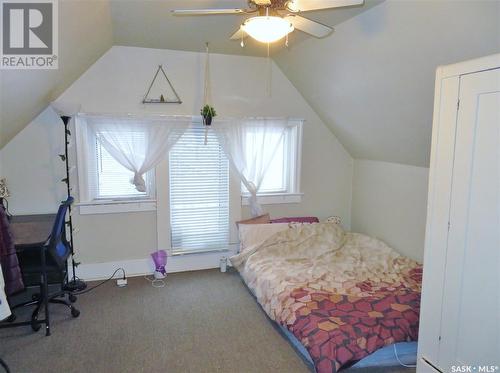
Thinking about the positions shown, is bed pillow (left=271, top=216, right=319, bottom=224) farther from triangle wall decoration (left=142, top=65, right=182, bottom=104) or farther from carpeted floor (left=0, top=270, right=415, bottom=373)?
triangle wall decoration (left=142, top=65, right=182, bottom=104)

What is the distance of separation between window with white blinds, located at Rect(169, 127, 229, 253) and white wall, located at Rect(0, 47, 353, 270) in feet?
0.98

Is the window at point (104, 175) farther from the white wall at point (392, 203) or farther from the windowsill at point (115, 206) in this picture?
the white wall at point (392, 203)

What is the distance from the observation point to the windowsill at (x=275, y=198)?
427cm

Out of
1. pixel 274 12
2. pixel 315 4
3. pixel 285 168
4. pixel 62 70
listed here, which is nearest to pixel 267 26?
pixel 274 12

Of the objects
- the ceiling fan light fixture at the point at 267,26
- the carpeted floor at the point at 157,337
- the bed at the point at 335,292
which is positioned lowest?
the carpeted floor at the point at 157,337

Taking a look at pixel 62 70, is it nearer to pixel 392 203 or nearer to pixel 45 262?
pixel 45 262

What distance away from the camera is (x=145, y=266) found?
400 cm

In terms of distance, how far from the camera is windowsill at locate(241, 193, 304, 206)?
427cm

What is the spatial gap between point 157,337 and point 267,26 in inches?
93.9

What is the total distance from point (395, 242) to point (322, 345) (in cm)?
202

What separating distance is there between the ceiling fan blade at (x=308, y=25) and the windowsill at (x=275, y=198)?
2.39 metres

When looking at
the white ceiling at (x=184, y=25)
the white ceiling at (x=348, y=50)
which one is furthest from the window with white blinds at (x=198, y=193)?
the white ceiling at (x=348, y=50)

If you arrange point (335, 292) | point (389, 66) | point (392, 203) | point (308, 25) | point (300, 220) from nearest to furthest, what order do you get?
point (308, 25)
point (389, 66)
point (335, 292)
point (392, 203)
point (300, 220)

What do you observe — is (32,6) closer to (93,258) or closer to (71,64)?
Answer: (71,64)
